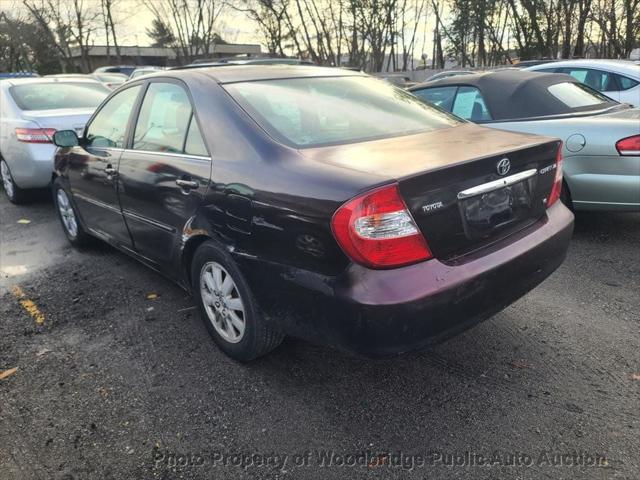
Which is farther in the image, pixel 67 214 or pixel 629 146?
pixel 67 214

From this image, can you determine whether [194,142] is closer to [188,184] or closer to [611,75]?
[188,184]

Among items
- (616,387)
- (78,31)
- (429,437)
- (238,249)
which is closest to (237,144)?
(238,249)

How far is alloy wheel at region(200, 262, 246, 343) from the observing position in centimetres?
274

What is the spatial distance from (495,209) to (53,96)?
6412 millimetres

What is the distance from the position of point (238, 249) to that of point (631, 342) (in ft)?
7.42

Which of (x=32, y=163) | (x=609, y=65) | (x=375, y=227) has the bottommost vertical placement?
(x=32, y=163)


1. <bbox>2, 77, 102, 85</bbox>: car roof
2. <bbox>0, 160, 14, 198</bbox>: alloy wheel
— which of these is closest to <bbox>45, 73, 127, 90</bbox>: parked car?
<bbox>2, 77, 102, 85</bbox>: car roof

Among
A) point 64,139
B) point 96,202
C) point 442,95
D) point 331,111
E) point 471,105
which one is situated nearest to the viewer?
point 331,111

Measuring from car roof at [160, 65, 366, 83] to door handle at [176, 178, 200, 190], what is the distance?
61 centimetres

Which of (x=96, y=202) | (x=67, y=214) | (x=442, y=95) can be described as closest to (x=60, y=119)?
(x=67, y=214)

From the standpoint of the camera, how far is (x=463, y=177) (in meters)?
2.18

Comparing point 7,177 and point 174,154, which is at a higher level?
point 174,154

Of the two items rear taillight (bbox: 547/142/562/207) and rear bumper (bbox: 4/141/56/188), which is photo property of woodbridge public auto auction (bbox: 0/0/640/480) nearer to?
rear taillight (bbox: 547/142/562/207)

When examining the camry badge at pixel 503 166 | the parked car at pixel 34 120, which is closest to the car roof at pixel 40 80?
the parked car at pixel 34 120
